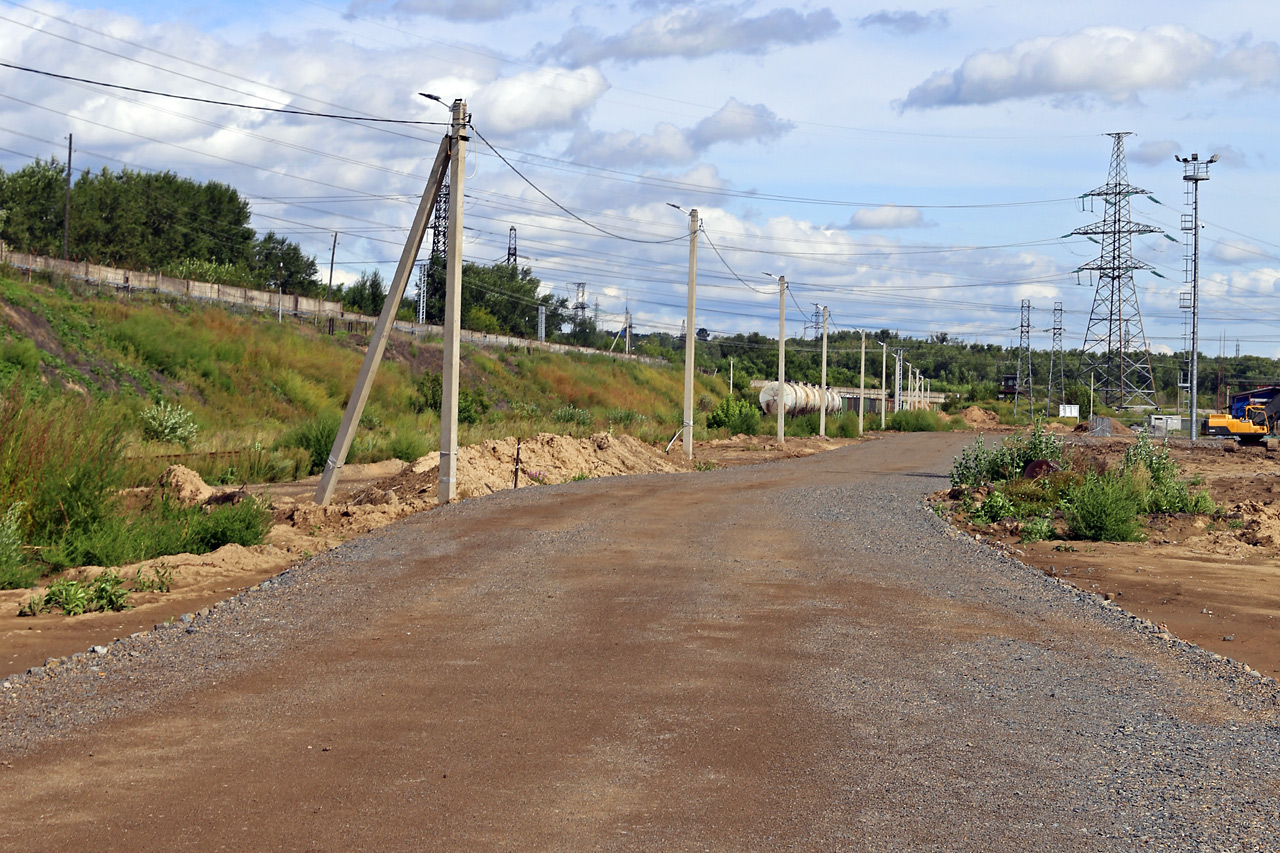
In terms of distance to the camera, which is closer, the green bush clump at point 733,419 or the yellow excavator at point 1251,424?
the green bush clump at point 733,419

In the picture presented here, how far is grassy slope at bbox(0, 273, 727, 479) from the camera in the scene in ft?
114

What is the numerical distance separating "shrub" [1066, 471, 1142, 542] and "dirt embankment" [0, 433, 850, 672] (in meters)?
10.2

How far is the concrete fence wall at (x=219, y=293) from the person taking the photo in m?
53.6

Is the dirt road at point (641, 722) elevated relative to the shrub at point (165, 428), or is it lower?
lower

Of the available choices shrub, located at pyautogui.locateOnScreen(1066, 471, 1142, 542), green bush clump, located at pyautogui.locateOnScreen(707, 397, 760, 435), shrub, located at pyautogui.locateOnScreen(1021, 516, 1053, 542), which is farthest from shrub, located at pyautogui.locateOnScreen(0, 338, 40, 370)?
shrub, located at pyautogui.locateOnScreen(1066, 471, 1142, 542)

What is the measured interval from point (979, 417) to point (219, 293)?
66.7 metres

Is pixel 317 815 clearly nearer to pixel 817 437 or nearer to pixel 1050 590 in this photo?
pixel 1050 590

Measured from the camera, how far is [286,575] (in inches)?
476

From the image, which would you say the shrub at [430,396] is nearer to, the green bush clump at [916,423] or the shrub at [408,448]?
the shrub at [408,448]

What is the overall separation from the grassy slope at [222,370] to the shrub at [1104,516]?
16.9 meters

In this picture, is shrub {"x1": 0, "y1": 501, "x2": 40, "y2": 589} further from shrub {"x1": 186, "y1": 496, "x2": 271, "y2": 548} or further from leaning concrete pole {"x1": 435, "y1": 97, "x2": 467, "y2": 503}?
leaning concrete pole {"x1": 435, "y1": 97, "x2": 467, "y2": 503}

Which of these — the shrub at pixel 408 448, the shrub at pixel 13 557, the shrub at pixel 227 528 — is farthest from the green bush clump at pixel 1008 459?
the shrub at pixel 13 557

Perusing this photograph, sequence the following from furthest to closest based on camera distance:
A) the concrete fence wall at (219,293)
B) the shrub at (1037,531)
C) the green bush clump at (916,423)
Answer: the green bush clump at (916,423)
the concrete fence wall at (219,293)
the shrub at (1037,531)

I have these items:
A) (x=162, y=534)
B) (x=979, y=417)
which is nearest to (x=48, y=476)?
(x=162, y=534)
